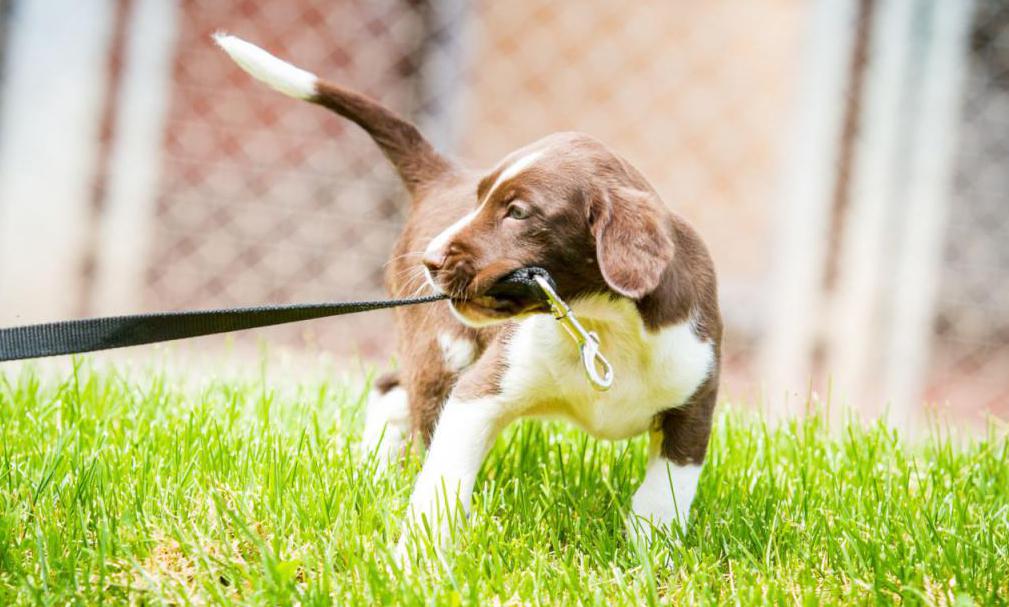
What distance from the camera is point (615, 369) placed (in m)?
2.05

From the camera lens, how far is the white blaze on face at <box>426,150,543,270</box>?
1.88 metres

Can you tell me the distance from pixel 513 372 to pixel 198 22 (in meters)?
3.66

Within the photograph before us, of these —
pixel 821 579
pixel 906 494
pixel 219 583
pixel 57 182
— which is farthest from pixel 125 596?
pixel 57 182

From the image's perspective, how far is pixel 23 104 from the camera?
4.55 meters

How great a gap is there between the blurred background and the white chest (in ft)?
7.20

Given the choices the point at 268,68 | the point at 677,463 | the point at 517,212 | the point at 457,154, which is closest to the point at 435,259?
the point at 517,212

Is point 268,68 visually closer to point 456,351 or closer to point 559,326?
point 456,351

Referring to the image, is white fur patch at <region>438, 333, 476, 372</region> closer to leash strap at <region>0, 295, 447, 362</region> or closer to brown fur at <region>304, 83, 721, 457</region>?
brown fur at <region>304, 83, 721, 457</region>

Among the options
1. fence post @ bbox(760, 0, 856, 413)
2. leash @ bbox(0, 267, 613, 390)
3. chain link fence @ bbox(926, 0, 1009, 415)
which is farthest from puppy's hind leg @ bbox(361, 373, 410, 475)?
chain link fence @ bbox(926, 0, 1009, 415)

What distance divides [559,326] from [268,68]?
859 mm

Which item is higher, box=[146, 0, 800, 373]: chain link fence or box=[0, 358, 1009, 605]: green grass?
box=[146, 0, 800, 373]: chain link fence

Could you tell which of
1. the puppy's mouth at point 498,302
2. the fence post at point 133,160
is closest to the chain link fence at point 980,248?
the fence post at point 133,160

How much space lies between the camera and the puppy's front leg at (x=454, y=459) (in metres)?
1.96

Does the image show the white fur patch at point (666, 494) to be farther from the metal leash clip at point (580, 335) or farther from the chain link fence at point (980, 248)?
the chain link fence at point (980, 248)
